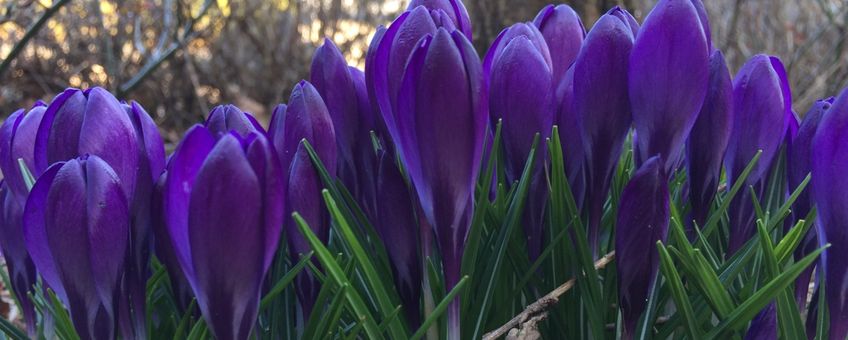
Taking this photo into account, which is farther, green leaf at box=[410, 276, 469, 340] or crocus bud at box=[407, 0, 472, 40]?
crocus bud at box=[407, 0, 472, 40]

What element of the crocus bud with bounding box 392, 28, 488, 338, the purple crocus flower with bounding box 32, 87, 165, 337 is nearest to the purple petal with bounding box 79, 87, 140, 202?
the purple crocus flower with bounding box 32, 87, 165, 337

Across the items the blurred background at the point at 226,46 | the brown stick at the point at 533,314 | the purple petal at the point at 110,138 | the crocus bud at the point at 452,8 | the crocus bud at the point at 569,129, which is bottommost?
the blurred background at the point at 226,46

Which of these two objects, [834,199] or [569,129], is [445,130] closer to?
[569,129]

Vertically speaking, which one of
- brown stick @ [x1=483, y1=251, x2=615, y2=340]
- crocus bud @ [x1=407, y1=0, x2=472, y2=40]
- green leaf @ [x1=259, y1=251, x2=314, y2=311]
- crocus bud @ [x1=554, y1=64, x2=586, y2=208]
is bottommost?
brown stick @ [x1=483, y1=251, x2=615, y2=340]

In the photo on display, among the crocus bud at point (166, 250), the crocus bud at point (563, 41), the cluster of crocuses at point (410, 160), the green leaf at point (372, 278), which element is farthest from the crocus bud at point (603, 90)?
the crocus bud at point (166, 250)

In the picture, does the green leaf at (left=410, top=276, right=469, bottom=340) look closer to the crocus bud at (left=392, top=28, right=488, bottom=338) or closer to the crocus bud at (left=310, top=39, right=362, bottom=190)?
the crocus bud at (left=392, top=28, right=488, bottom=338)

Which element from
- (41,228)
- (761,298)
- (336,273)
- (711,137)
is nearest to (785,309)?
(761,298)

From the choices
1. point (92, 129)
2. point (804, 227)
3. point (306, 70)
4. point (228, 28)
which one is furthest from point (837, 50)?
point (92, 129)

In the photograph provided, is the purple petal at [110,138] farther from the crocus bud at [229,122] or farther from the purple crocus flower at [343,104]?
the purple crocus flower at [343,104]

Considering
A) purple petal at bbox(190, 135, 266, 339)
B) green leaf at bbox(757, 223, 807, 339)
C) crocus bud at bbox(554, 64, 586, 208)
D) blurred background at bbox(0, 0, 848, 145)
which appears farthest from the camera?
blurred background at bbox(0, 0, 848, 145)
